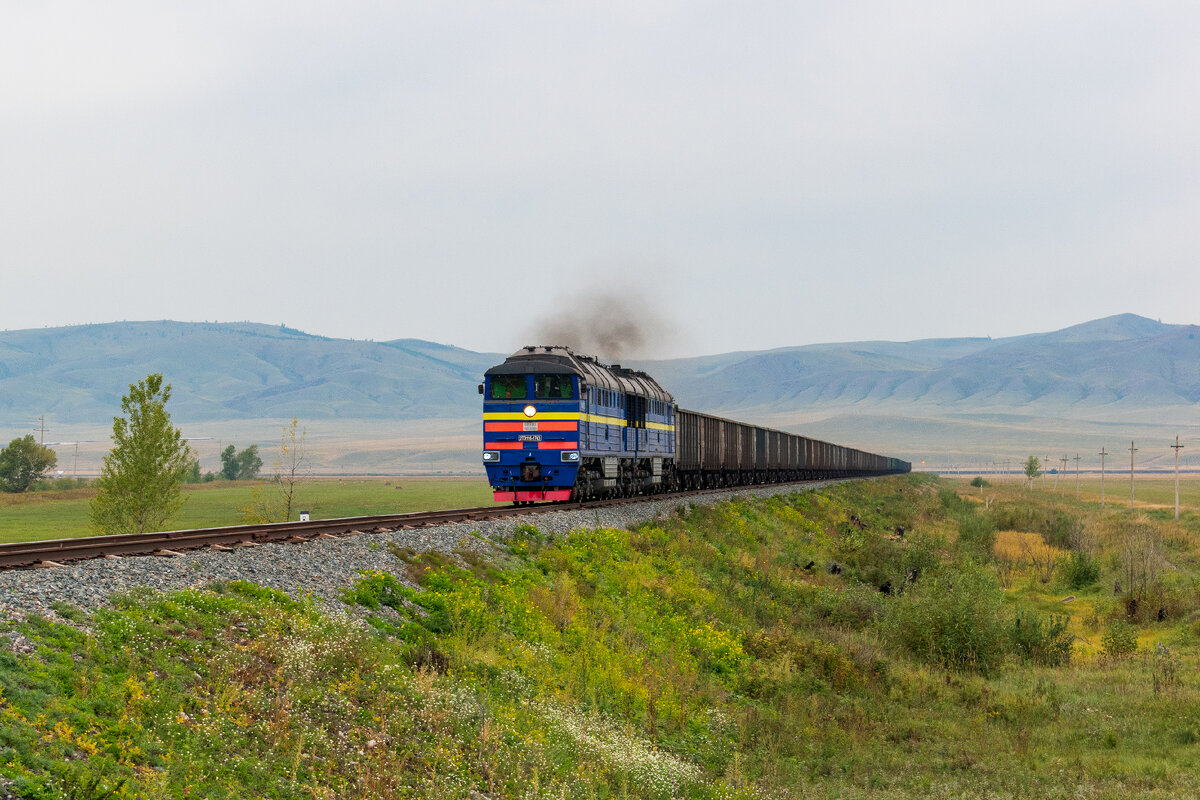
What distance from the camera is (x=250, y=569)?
Answer: 47.8 feet

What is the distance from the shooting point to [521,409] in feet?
97.0

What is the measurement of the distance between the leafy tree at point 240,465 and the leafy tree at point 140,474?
10970 centimetres

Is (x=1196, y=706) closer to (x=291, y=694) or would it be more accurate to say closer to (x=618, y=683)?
(x=618, y=683)

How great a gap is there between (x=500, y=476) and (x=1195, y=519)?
6382 centimetres

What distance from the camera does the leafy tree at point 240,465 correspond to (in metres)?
150

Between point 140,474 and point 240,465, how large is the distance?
11722cm

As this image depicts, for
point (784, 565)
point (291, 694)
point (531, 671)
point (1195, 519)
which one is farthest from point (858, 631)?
point (1195, 519)

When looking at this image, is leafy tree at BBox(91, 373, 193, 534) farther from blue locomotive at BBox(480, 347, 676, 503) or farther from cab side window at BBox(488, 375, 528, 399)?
blue locomotive at BBox(480, 347, 676, 503)

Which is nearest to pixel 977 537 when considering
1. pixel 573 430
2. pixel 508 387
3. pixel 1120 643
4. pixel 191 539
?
pixel 1120 643

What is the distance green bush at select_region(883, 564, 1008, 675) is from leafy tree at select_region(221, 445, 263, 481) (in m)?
137

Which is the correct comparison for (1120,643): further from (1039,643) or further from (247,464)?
(247,464)

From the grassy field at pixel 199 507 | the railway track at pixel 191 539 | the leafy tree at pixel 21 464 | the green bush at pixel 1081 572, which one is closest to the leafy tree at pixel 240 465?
the grassy field at pixel 199 507

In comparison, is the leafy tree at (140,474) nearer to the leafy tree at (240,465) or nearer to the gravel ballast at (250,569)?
the gravel ballast at (250,569)

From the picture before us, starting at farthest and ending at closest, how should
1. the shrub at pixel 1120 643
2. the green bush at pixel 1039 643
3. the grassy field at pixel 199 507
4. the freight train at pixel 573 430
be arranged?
the grassy field at pixel 199 507, the freight train at pixel 573 430, the shrub at pixel 1120 643, the green bush at pixel 1039 643
